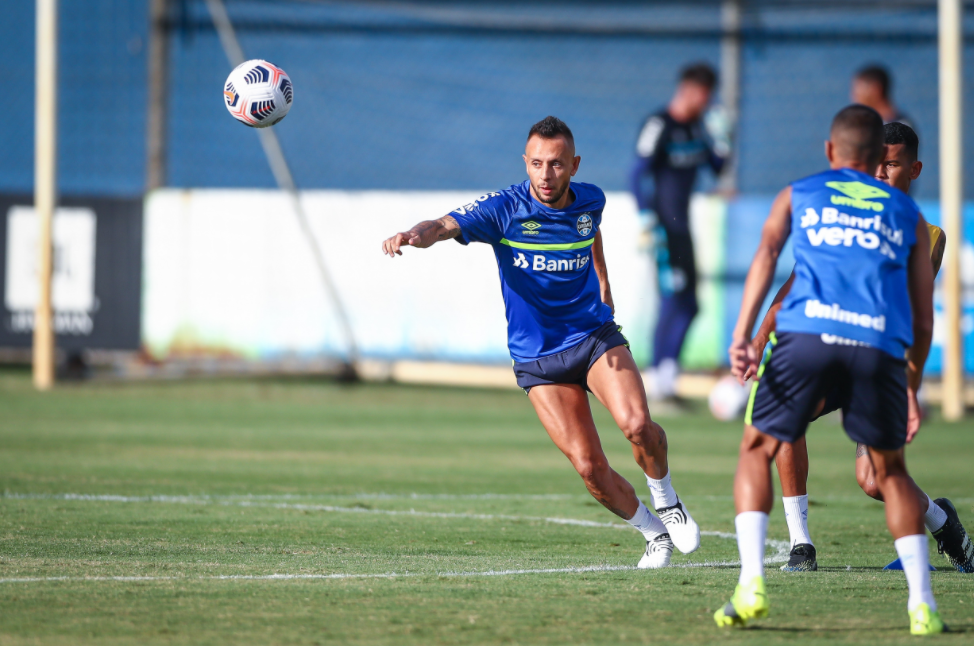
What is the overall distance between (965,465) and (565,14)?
16.9 meters

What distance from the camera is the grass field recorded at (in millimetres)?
4949

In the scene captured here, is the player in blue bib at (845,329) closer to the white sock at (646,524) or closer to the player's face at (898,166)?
the player's face at (898,166)

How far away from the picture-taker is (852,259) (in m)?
5.01

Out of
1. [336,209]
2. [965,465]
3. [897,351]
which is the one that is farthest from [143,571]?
[336,209]

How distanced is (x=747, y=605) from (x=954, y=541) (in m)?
2.17

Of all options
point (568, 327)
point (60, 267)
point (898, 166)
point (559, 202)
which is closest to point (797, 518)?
point (568, 327)

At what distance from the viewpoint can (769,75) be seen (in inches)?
1004

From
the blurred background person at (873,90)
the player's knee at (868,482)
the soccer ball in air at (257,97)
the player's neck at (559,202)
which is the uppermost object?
the blurred background person at (873,90)

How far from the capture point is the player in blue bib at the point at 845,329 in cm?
498

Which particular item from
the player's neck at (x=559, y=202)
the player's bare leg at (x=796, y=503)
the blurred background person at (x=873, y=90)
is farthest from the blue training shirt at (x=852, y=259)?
the blurred background person at (x=873, y=90)

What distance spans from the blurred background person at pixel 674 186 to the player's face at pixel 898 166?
941 centimetres

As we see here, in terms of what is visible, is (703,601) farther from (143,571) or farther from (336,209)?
(336,209)

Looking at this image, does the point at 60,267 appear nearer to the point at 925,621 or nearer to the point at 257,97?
the point at 257,97

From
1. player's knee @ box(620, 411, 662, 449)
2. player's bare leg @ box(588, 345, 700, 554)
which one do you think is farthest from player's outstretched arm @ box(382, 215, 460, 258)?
player's knee @ box(620, 411, 662, 449)
